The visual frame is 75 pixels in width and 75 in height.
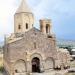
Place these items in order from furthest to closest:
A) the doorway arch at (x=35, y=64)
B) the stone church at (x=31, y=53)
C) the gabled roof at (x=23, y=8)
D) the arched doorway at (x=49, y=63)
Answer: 1. the gabled roof at (x=23, y=8)
2. the arched doorway at (x=49, y=63)
3. the doorway arch at (x=35, y=64)
4. the stone church at (x=31, y=53)

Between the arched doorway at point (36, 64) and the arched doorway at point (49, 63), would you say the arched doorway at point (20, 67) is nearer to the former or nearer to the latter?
the arched doorway at point (36, 64)

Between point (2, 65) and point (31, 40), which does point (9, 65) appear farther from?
point (2, 65)

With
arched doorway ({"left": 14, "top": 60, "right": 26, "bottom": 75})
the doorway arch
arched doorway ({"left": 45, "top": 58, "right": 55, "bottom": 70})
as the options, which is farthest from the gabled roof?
arched doorway ({"left": 14, "top": 60, "right": 26, "bottom": 75})

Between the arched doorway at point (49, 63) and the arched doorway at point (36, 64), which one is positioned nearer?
the arched doorway at point (36, 64)

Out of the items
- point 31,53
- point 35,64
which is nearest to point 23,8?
point 31,53

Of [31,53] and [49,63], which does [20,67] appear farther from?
[49,63]

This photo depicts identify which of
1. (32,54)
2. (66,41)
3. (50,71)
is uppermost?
(66,41)

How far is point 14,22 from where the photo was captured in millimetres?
41312

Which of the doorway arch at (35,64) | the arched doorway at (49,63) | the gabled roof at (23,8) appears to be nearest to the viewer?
the doorway arch at (35,64)

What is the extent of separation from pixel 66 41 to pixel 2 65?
24.1 meters

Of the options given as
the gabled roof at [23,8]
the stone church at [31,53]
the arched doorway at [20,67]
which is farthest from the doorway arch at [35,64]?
the gabled roof at [23,8]

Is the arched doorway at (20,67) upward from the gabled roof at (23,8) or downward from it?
downward

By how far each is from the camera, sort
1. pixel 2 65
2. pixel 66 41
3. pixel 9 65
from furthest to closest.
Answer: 1. pixel 66 41
2. pixel 2 65
3. pixel 9 65

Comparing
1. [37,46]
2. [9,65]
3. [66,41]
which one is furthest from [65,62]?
[66,41]
